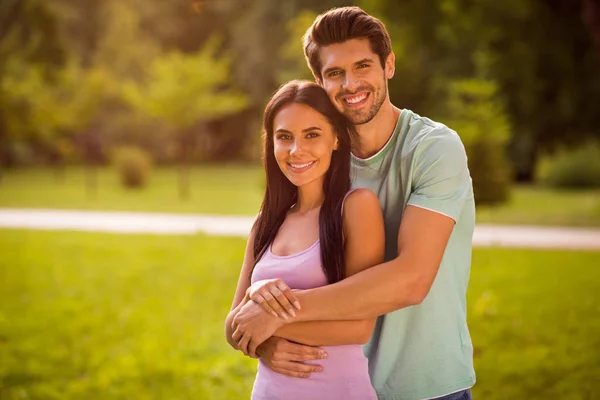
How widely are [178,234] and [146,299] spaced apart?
4850 millimetres

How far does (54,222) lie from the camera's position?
647 inches

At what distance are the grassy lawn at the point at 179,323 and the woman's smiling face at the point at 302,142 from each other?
3.73 meters

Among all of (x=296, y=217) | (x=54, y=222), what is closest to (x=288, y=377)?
(x=296, y=217)

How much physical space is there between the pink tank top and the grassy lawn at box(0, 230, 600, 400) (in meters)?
3.58

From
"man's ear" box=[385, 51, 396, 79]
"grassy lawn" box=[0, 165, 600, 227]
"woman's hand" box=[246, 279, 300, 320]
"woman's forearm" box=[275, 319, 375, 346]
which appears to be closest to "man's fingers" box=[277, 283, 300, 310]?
"woman's hand" box=[246, 279, 300, 320]

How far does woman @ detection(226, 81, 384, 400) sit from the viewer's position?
2600 mm

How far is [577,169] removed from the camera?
1067 inches

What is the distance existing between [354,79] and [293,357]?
43.9 inches

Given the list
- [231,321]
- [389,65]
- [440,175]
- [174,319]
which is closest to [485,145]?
[174,319]

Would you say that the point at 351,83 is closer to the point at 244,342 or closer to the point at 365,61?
the point at 365,61

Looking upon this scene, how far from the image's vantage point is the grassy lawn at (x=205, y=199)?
17469 mm

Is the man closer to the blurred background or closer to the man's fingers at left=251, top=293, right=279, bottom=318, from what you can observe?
the man's fingers at left=251, top=293, right=279, bottom=318

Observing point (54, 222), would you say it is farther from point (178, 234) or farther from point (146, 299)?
point (146, 299)

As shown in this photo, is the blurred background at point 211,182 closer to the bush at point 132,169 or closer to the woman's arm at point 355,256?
the bush at point 132,169
